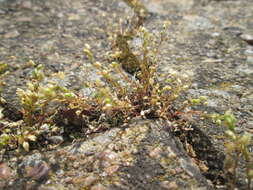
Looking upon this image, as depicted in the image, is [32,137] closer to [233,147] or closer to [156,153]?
[156,153]

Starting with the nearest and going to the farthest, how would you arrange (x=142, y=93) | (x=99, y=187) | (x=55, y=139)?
1. (x=99, y=187)
2. (x=55, y=139)
3. (x=142, y=93)

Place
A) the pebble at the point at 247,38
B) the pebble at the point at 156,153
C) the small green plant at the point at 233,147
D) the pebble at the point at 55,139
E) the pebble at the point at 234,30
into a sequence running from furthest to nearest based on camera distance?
the pebble at the point at 234,30
the pebble at the point at 247,38
the pebble at the point at 55,139
the pebble at the point at 156,153
the small green plant at the point at 233,147

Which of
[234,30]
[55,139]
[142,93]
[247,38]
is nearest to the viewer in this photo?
[55,139]

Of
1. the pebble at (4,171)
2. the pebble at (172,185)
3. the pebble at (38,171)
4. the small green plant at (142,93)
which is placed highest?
the small green plant at (142,93)

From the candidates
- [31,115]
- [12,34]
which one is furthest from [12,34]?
[31,115]

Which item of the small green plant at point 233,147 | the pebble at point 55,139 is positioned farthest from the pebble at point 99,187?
the small green plant at point 233,147

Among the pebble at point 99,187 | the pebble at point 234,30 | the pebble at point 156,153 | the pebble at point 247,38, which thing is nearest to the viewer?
the pebble at point 99,187

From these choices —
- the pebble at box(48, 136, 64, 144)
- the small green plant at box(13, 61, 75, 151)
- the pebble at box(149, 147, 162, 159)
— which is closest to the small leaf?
the small green plant at box(13, 61, 75, 151)

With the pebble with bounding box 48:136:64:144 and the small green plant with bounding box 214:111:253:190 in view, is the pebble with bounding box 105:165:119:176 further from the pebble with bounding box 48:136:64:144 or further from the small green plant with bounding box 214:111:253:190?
the small green plant with bounding box 214:111:253:190

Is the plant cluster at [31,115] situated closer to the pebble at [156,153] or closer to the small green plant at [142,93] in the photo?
the small green plant at [142,93]

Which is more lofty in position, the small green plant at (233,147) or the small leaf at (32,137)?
the small green plant at (233,147)

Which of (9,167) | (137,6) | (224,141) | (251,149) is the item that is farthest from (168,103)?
(137,6)
